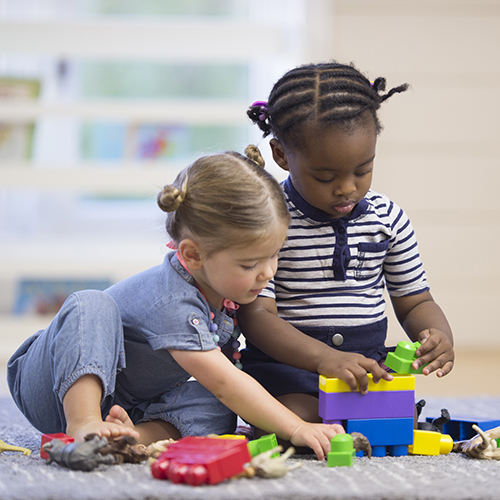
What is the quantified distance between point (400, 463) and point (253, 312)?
0.30m

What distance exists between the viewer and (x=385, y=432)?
2.88 ft

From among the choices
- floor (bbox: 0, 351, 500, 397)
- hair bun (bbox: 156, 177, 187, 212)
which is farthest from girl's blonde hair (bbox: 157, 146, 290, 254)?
floor (bbox: 0, 351, 500, 397)

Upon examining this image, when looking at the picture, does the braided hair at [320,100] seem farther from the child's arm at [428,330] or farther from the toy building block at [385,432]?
the toy building block at [385,432]

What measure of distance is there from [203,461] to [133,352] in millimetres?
306

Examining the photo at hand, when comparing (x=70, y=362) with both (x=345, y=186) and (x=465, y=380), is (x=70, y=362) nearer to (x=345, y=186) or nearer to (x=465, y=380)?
(x=345, y=186)

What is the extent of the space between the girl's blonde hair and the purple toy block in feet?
0.77

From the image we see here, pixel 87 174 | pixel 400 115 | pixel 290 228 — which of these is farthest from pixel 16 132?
pixel 290 228

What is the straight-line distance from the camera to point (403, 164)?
2213 millimetres

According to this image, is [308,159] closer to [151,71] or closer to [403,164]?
[403,164]

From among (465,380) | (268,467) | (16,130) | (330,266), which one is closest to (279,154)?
(330,266)

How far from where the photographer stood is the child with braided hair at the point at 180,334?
0.85 m

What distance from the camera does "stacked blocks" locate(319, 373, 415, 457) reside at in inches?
33.9

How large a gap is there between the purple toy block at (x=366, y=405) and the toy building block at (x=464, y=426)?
14 centimetres

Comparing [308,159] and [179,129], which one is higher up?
[179,129]
